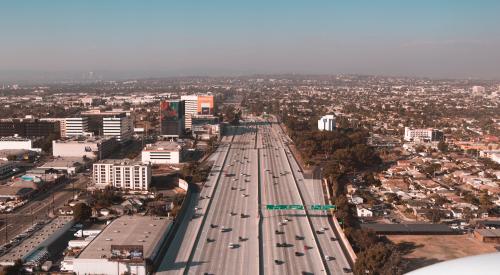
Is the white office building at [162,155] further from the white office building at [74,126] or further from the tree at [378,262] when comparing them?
the tree at [378,262]

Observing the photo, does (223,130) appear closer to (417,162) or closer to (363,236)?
(417,162)

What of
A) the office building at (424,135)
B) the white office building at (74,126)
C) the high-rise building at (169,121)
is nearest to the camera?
the white office building at (74,126)

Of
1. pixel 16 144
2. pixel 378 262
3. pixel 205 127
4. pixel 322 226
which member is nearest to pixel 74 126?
pixel 16 144

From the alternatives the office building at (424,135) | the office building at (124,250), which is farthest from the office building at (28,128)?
the office building at (424,135)

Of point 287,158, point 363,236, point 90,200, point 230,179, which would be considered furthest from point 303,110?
point 363,236

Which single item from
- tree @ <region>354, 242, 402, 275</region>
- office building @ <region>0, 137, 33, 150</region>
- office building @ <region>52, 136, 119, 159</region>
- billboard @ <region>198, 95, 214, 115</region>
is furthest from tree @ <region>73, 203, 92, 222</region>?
billboard @ <region>198, 95, 214, 115</region>

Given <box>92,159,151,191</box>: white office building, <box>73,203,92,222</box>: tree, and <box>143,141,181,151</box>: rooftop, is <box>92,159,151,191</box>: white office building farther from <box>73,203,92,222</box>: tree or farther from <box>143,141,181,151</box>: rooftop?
<box>143,141,181,151</box>: rooftop
